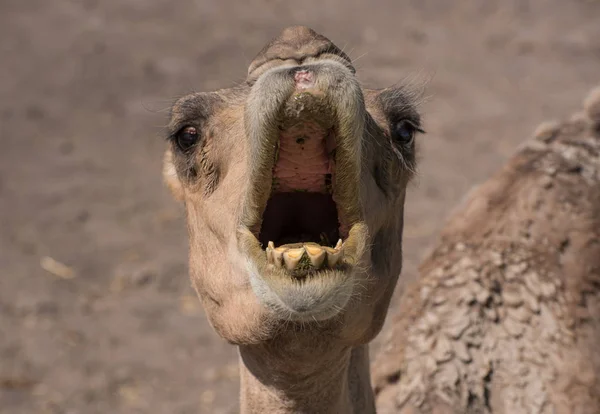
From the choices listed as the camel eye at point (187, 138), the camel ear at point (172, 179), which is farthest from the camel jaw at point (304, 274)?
the camel ear at point (172, 179)

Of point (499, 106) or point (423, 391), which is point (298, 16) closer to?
point (499, 106)

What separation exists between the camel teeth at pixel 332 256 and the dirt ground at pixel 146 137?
243 cm

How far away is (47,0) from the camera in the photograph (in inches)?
442

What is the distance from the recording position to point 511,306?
3885mm

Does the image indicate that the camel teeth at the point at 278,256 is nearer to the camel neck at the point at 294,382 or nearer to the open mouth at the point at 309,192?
the open mouth at the point at 309,192

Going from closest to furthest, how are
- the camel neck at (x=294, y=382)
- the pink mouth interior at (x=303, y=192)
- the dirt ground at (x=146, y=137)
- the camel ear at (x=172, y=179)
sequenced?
1. the pink mouth interior at (x=303, y=192)
2. the camel neck at (x=294, y=382)
3. the camel ear at (x=172, y=179)
4. the dirt ground at (x=146, y=137)

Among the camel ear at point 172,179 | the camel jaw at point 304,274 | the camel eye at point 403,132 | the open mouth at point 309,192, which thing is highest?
the camel ear at point 172,179

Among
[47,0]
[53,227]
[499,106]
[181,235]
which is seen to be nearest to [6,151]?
[53,227]

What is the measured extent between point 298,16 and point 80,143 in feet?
12.3

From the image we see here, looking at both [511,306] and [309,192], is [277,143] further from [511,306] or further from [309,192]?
[511,306]

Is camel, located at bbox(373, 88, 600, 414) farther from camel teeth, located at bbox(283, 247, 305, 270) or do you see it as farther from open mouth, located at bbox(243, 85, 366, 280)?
camel teeth, located at bbox(283, 247, 305, 270)

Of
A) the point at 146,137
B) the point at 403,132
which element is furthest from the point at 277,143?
the point at 146,137

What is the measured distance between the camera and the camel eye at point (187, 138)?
284 centimetres

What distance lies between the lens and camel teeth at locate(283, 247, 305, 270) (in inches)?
84.9
